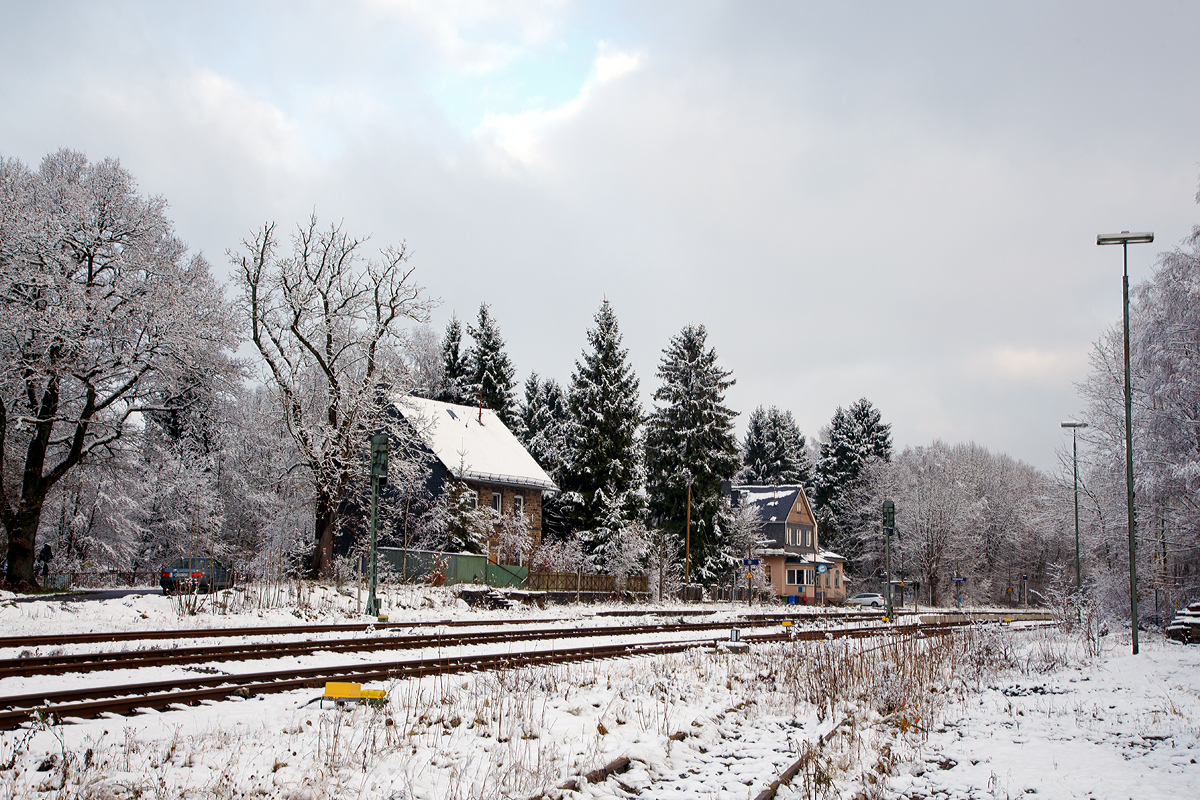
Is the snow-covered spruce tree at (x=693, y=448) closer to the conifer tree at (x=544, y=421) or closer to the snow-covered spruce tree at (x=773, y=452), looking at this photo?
the conifer tree at (x=544, y=421)

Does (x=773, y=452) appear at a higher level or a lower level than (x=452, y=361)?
lower

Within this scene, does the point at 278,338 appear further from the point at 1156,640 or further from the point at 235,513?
the point at 1156,640

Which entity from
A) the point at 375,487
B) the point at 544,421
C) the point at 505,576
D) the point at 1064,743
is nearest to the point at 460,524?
the point at 505,576

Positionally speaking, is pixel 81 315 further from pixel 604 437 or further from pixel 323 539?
pixel 604 437

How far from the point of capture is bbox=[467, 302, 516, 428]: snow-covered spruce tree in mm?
62469

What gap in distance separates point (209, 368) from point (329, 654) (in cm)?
1808

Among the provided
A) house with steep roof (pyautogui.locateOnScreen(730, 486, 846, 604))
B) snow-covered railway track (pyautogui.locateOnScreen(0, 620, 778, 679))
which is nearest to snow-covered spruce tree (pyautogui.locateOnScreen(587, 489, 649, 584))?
house with steep roof (pyautogui.locateOnScreen(730, 486, 846, 604))

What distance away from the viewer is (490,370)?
63281 millimetres

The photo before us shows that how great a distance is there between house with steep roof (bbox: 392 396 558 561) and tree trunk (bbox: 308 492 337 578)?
6848 mm

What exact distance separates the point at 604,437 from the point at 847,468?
130ft

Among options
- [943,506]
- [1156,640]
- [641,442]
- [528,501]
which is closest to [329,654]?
[1156,640]

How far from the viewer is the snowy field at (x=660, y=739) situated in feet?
23.2

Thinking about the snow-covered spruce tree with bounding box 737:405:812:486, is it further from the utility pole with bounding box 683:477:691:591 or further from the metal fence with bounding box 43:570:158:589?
the metal fence with bounding box 43:570:158:589

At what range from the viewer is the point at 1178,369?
24016 mm
